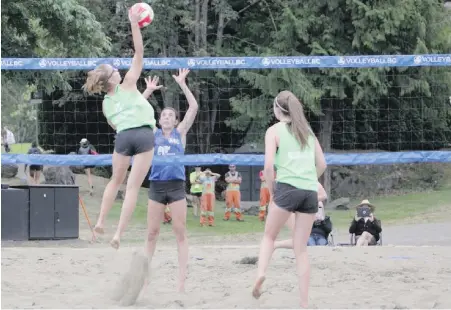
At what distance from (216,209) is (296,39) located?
481 cm

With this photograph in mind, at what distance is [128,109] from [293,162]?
1350 mm

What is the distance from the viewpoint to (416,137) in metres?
24.0

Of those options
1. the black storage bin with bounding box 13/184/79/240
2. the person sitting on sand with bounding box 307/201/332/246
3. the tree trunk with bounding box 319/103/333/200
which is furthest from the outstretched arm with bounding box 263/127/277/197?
the tree trunk with bounding box 319/103/333/200

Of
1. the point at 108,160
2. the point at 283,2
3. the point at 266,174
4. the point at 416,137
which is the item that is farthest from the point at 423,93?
the point at 266,174

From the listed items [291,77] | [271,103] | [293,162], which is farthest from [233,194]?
[293,162]

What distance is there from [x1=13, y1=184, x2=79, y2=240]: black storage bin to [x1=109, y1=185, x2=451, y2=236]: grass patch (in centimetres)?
321

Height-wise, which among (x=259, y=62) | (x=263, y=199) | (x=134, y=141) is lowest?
(x=263, y=199)

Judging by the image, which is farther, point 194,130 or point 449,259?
point 194,130

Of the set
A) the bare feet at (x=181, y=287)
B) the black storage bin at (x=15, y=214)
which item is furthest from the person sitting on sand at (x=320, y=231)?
the black storage bin at (x=15, y=214)

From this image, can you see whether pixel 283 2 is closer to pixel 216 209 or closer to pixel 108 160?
pixel 216 209

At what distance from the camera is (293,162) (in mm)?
6344

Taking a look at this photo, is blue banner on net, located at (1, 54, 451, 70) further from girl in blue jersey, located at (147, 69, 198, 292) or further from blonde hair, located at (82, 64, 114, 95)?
blonde hair, located at (82, 64, 114, 95)

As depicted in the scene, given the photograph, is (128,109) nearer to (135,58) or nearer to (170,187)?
(135,58)

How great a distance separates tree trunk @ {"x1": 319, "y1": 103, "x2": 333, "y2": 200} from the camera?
2186cm
